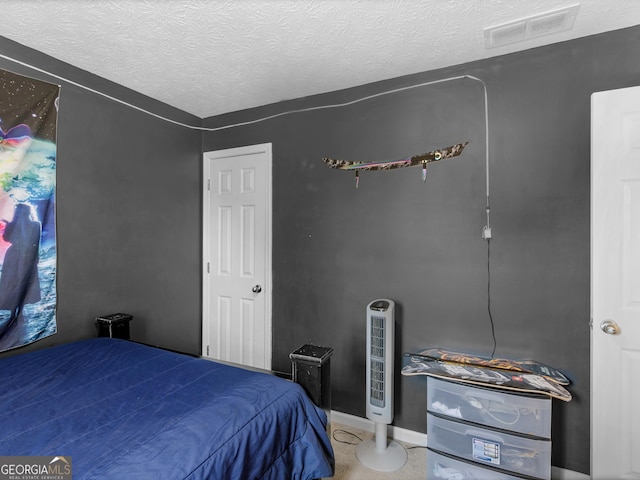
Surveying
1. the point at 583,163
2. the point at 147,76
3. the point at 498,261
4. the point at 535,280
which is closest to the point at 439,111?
the point at 583,163

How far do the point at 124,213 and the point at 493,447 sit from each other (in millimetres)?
2979

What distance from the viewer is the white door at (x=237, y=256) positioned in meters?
3.03

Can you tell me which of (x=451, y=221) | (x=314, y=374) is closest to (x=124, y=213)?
(x=314, y=374)

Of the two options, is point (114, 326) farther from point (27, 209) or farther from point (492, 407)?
point (492, 407)

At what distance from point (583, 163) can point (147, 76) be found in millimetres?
3013

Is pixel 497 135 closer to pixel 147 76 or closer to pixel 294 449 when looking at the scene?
pixel 294 449

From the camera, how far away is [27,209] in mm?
2092

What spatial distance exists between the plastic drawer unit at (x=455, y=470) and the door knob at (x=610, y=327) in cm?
89

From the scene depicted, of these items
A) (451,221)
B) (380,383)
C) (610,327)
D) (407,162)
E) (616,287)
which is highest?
(407,162)

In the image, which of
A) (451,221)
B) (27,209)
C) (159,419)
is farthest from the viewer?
(451,221)

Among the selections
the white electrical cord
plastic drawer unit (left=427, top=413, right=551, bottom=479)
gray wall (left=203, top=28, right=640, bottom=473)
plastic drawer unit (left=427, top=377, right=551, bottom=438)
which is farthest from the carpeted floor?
the white electrical cord

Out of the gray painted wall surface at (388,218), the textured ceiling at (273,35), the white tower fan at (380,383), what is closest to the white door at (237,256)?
the gray painted wall surface at (388,218)

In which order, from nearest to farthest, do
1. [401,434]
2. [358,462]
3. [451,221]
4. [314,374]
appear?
[314,374], [358,462], [451,221], [401,434]

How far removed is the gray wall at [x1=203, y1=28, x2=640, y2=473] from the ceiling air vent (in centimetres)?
18
